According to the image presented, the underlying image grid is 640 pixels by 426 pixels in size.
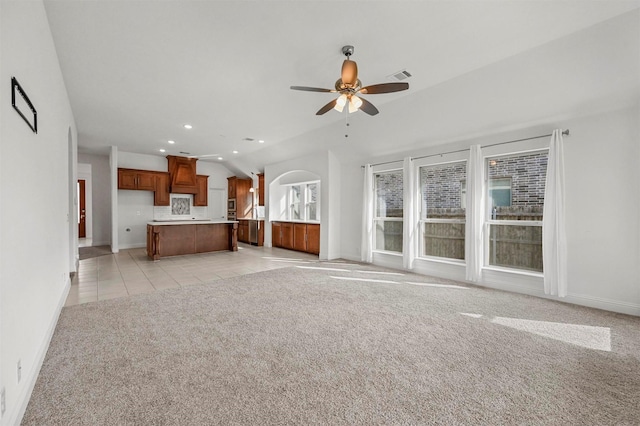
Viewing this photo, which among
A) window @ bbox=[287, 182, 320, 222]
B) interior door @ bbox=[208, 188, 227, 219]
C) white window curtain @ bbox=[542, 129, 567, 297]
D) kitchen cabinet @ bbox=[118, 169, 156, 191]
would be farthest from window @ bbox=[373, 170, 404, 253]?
kitchen cabinet @ bbox=[118, 169, 156, 191]

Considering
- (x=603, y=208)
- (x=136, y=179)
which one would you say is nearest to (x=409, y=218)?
(x=603, y=208)

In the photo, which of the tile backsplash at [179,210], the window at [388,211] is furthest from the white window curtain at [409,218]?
the tile backsplash at [179,210]

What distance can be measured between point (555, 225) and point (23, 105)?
5524 mm

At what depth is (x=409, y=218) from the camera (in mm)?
5359

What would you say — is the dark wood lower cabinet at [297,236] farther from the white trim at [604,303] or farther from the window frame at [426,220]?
the white trim at [604,303]

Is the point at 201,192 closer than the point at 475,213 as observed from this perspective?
No

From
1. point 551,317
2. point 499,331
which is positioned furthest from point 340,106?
point 551,317

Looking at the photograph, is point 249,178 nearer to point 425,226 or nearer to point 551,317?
point 425,226

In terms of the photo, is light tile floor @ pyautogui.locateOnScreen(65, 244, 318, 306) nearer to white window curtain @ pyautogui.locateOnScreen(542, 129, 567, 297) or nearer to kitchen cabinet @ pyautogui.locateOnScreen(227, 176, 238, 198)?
kitchen cabinet @ pyautogui.locateOnScreen(227, 176, 238, 198)

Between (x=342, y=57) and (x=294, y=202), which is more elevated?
(x=342, y=57)

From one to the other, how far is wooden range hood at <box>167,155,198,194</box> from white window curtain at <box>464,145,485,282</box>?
835 cm

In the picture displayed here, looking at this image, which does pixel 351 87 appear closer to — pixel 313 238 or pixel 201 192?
pixel 313 238

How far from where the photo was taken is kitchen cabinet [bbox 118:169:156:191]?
7.98m

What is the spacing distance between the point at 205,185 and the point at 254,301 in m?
7.22
